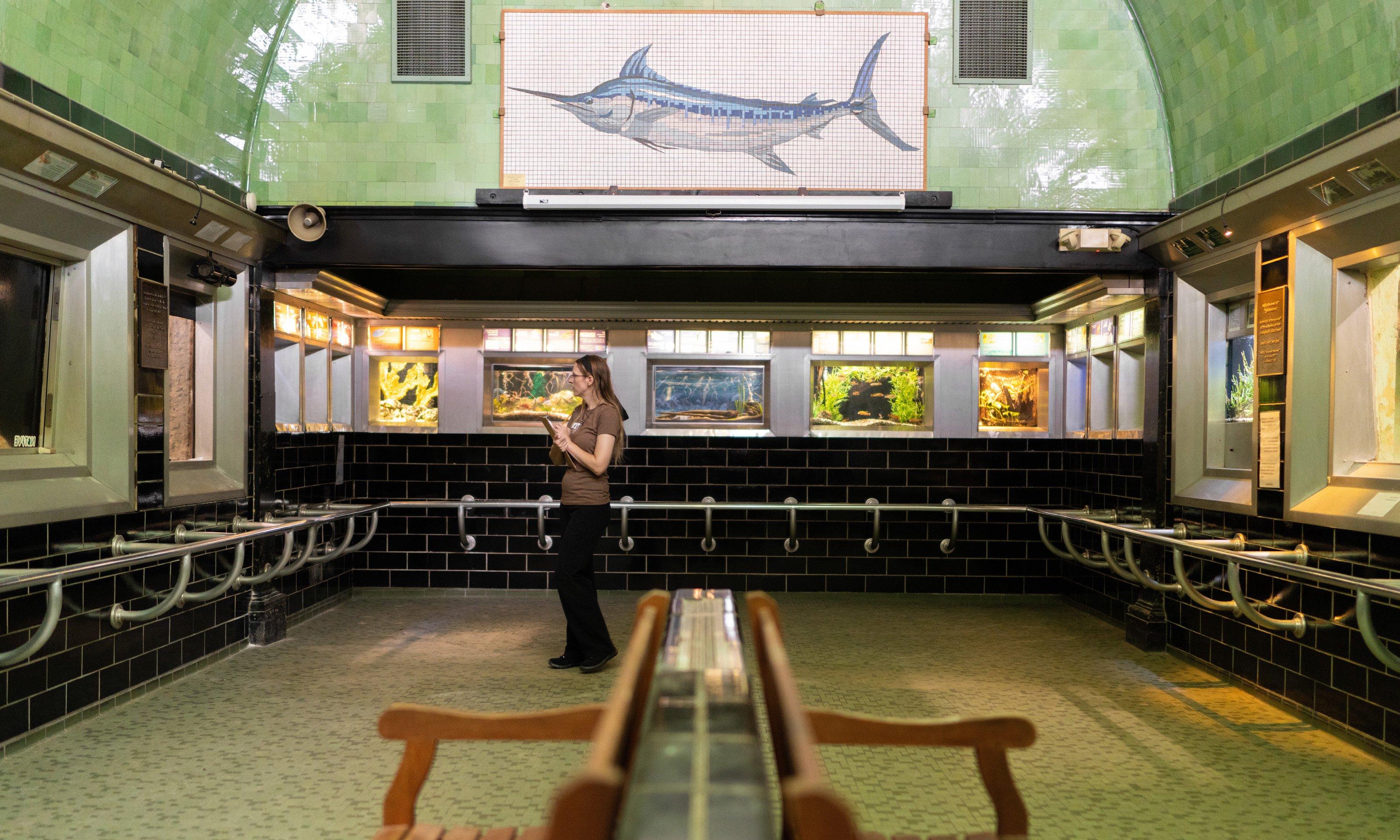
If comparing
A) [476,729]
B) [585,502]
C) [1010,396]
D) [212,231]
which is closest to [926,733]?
[476,729]

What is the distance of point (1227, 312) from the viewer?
546 cm

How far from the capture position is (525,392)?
25.0 ft

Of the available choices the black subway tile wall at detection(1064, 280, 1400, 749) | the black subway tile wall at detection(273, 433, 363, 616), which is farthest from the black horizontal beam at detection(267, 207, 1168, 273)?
the black subway tile wall at detection(273, 433, 363, 616)

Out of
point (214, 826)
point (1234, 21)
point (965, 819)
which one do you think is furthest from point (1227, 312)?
point (214, 826)

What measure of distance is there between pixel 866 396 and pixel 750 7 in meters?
3.28

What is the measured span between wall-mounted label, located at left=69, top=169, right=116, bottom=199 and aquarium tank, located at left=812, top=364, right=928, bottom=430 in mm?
5154

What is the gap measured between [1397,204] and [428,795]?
4.61 metres

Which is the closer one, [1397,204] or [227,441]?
[1397,204]

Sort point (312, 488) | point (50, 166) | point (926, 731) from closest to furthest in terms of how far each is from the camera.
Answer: point (926, 731) → point (50, 166) → point (312, 488)

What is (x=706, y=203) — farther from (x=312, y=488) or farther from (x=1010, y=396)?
(x=312, y=488)

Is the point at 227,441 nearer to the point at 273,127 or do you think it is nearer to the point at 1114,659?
the point at 273,127

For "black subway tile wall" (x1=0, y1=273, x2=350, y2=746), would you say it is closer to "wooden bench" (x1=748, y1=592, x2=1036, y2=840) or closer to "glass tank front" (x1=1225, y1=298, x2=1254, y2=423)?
"wooden bench" (x1=748, y1=592, x2=1036, y2=840)

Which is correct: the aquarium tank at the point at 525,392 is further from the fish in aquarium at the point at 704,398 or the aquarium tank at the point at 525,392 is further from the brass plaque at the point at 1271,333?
the brass plaque at the point at 1271,333

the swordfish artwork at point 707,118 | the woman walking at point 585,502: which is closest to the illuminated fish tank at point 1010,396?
Answer: the swordfish artwork at point 707,118
